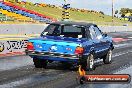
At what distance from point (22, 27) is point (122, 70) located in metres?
26.3

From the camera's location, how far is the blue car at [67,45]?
1277 centimetres

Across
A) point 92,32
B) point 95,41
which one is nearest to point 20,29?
point 92,32

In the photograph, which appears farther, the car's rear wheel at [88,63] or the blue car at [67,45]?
the car's rear wheel at [88,63]

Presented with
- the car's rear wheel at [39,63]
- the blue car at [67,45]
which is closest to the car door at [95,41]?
the blue car at [67,45]

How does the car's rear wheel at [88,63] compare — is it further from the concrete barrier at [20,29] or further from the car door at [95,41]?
the concrete barrier at [20,29]

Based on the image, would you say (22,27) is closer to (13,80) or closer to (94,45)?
(94,45)

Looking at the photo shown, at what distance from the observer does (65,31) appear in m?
14.1

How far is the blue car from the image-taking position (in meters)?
12.8

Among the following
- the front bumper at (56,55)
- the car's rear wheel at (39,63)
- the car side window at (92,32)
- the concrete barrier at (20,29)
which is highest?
the car side window at (92,32)

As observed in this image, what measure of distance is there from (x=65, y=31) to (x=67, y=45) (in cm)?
144

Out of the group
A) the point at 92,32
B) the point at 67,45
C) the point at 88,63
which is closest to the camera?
the point at 67,45

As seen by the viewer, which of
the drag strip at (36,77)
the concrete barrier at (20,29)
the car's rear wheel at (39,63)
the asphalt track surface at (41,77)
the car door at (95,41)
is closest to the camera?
the asphalt track surface at (41,77)

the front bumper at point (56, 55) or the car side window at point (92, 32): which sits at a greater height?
the car side window at point (92, 32)

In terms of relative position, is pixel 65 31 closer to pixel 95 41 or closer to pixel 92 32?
pixel 92 32
